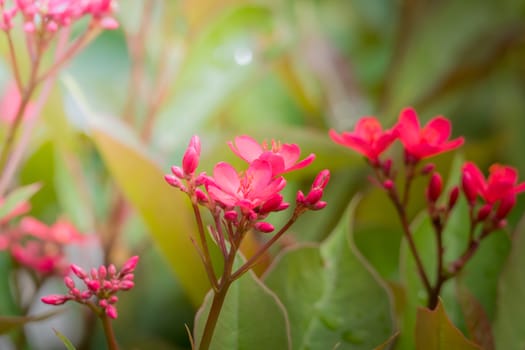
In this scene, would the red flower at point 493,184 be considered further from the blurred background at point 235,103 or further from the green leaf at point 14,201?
the green leaf at point 14,201

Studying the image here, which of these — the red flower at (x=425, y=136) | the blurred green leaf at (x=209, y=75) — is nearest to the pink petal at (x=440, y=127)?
the red flower at (x=425, y=136)

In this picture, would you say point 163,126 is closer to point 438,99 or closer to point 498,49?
point 438,99

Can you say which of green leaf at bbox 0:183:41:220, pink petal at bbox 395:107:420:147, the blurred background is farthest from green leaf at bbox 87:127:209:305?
pink petal at bbox 395:107:420:147

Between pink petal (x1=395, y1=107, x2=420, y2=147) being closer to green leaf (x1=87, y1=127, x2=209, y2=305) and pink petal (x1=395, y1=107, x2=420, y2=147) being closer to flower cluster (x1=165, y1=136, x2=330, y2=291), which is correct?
flower cluster (x1=165, y1=136, x2=330, y2=291)

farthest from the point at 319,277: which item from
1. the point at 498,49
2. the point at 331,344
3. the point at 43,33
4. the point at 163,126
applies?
the point at 498,49

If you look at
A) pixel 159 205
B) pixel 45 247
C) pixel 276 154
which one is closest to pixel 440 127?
pixel 276 154

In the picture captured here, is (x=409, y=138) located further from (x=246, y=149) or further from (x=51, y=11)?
(x=51, y=11)
